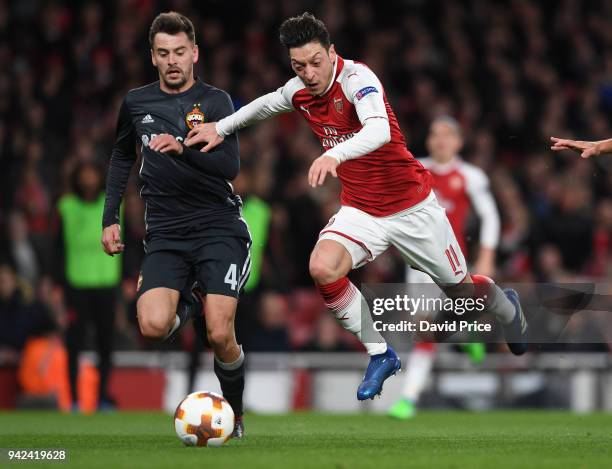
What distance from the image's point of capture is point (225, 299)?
7.65m

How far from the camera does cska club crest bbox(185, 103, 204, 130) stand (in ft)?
25.7

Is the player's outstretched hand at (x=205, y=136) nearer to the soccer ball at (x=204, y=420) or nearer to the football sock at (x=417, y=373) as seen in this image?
the soccer ball at (x=204, y=420)

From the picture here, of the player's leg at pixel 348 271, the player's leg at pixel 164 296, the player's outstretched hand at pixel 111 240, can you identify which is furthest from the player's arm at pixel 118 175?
the player's leg at pixel 348 271

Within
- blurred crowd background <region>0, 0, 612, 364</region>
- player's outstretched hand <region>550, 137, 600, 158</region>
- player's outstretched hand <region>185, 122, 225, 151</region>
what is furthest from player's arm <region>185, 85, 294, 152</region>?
blurred crowd background <region>0, 0, 612, 364</region>

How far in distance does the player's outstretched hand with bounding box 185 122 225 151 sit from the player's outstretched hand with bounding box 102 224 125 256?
795 mm

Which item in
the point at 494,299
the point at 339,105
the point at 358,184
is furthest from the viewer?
the point at 494,299

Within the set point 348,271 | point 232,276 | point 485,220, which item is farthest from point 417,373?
point 232,276

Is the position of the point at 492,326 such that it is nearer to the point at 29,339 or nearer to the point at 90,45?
the point at 29,339

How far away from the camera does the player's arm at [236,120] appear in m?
7.73

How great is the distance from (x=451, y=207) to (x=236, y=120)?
3.81 metres

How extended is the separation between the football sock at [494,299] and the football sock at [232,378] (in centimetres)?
191

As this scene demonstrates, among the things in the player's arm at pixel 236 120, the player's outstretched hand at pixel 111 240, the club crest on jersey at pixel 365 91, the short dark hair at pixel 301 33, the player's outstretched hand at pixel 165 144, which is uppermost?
the short dark hair at pixel 301 33

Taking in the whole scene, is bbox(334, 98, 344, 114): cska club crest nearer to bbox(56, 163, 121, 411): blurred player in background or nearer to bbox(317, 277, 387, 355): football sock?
bbox(317, 277, 387, 355): football sock

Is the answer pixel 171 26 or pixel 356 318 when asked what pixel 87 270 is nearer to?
pixel 356 318
